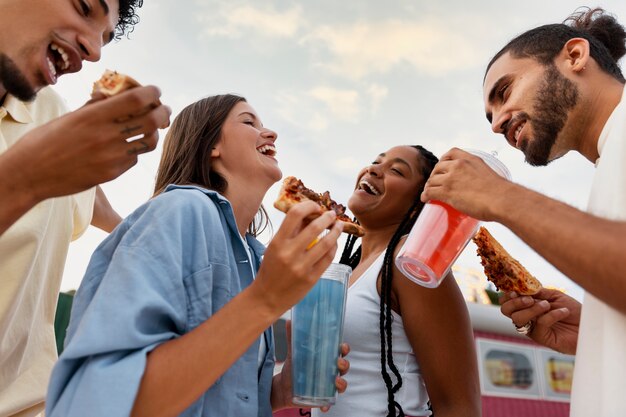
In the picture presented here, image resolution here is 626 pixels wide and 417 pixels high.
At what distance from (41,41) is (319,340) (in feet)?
5.85

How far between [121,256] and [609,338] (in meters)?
1.37

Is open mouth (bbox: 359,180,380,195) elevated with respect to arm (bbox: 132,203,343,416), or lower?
elevated

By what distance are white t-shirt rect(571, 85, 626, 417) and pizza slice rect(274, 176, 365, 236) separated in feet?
2.55

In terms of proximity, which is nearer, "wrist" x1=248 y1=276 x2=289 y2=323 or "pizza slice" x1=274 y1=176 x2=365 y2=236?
"wrist" x1=248 y1=276 x2=289 y2=323

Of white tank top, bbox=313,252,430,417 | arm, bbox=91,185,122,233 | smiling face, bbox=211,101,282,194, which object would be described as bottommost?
white tank top, bbox=313,252,430,417

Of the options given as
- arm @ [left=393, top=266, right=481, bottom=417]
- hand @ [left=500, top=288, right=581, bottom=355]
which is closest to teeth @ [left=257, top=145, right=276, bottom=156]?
arm @ [left=393, top=266, right=481, bottom=417]

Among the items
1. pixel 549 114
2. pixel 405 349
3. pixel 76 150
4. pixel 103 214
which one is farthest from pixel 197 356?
pixel 103 214

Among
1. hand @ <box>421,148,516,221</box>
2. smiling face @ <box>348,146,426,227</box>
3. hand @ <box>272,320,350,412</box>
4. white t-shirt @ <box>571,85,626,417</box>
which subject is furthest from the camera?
smiling face @ <box>348,146,426,227</box>

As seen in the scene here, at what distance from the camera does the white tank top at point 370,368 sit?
7.00 ft

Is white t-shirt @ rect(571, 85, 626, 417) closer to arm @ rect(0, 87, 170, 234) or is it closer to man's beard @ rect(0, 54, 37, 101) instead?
arm @ rect(0, 87, 170, 234)

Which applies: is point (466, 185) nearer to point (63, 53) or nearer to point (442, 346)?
point (442, 346)

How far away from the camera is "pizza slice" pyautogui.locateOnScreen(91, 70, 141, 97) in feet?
4.87

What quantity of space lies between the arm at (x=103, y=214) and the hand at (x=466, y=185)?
6.61 ft

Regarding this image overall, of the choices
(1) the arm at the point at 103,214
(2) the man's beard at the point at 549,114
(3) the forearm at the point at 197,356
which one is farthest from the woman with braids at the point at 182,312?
(1) the arm at the point at 103,214
